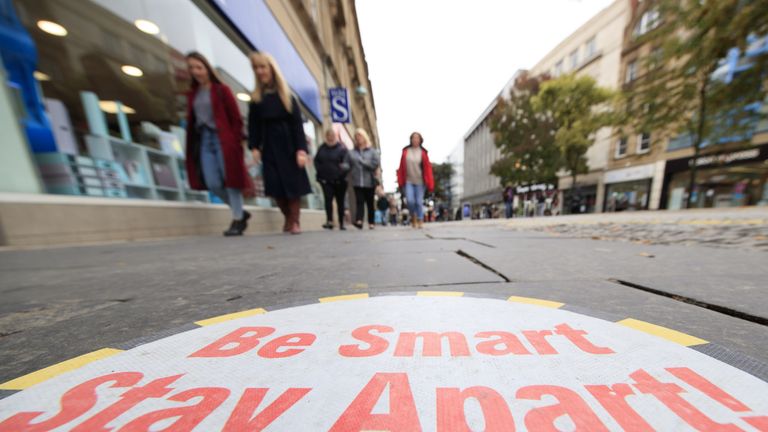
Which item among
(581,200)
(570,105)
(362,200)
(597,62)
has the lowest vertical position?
(581,200)

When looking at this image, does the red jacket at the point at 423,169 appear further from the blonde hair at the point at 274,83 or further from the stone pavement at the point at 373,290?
the stone pavement at the point at 373,290

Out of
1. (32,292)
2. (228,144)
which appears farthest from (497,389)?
(228,144)

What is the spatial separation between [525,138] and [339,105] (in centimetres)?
1371

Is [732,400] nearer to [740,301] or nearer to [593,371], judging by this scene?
[593,371]

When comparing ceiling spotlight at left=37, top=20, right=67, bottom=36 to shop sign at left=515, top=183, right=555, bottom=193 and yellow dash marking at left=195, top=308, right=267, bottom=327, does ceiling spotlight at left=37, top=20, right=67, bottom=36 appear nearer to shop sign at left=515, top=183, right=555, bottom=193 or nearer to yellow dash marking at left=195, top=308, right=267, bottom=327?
yellow dash marking at left=195, top=308, right=267, bottom=327

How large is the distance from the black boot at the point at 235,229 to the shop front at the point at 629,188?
66.2 feet

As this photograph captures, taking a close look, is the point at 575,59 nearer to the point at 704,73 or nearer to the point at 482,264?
the point at 704,73

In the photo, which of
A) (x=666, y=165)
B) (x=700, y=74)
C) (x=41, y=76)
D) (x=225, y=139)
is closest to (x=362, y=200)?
(x=225, y=139)

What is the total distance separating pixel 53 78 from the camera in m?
2.70

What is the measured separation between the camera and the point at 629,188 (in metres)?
16.3

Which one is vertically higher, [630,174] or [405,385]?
[630,174]

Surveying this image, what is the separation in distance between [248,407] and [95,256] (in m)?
2.31

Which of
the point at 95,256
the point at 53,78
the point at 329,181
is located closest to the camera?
the point at 95,256

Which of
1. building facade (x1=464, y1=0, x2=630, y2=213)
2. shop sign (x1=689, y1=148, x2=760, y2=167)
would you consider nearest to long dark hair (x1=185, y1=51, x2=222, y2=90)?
building facade (x1=464, y1=0, x2=630, y2=213)
